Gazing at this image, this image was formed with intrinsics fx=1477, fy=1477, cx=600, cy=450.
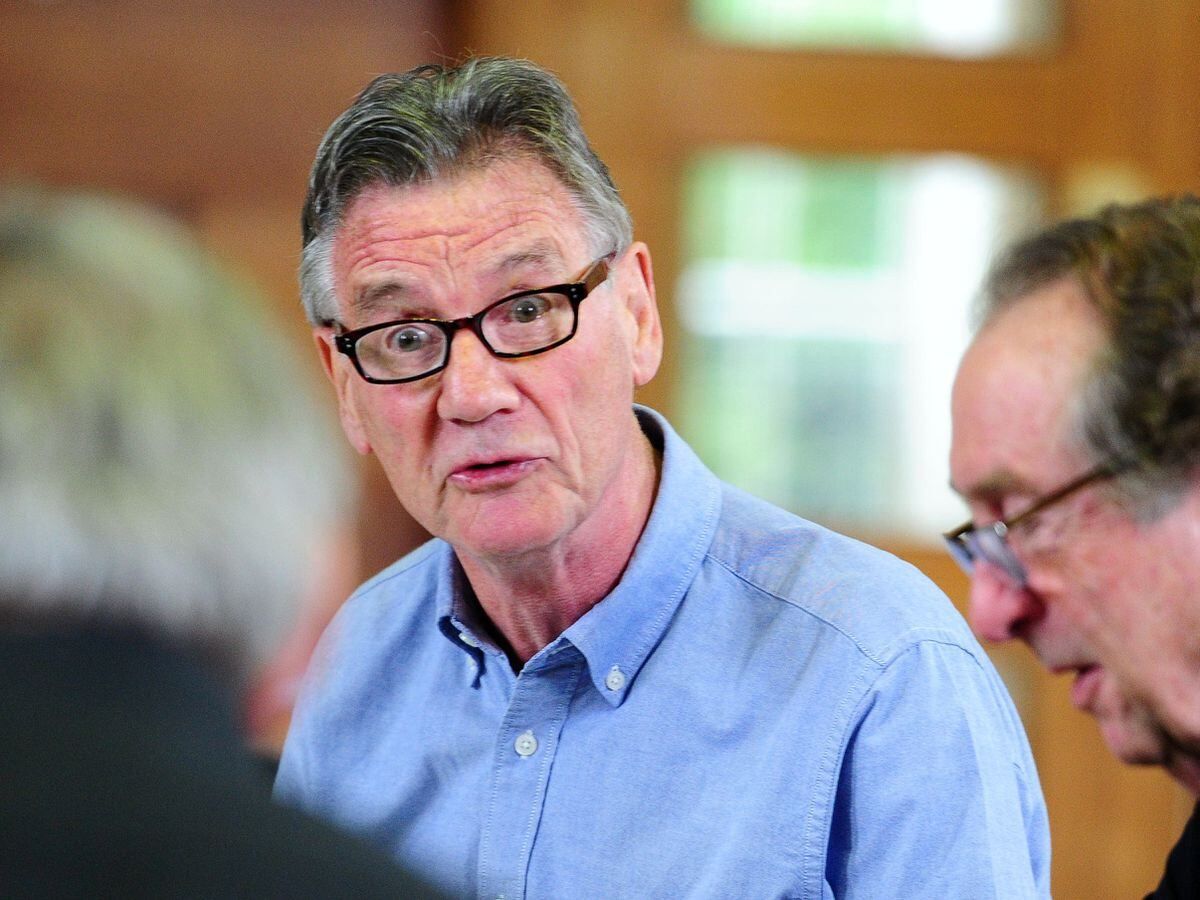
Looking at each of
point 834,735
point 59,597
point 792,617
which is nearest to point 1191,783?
point 834,735

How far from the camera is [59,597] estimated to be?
28.0 inches

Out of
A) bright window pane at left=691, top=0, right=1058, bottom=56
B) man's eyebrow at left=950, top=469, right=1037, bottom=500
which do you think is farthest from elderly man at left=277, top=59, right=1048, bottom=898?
bright window pane at left=691, top=0, right=1058, bottom=56

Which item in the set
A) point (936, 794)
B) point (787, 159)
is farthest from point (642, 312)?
point (787, 159)

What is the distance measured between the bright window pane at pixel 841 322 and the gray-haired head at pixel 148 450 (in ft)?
7.47

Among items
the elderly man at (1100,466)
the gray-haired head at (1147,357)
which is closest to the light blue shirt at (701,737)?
the elderly man at (1100,466)

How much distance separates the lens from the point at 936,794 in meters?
1.23

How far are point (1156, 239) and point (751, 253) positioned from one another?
2.02 metres

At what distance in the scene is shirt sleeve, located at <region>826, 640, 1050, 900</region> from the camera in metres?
1.22

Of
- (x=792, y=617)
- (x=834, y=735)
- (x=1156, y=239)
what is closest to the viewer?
(x=1156, y=239)

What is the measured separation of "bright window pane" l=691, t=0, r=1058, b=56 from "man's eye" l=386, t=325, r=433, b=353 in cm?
171

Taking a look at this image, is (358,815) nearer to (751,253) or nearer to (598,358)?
(598,358)

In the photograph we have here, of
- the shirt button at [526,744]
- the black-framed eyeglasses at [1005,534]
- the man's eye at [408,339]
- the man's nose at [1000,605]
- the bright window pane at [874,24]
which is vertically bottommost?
the shirt button at [526,744]

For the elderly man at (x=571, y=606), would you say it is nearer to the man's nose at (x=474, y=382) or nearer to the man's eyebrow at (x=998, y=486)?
the man's nose at (x=474, y=382)

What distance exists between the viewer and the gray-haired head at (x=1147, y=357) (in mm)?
963
